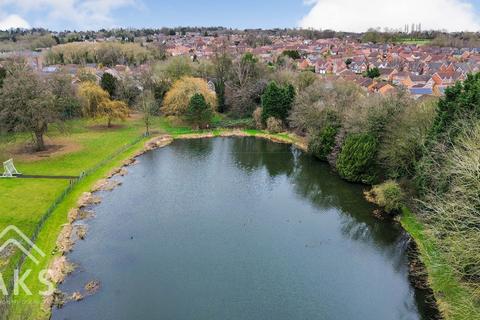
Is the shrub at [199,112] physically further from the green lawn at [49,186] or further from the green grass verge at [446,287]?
the green grass verge at [446,287]

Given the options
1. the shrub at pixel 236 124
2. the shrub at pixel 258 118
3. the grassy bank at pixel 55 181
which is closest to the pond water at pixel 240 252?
the grassy bank at pixel 55 181

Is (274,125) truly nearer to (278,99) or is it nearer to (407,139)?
(278,99)

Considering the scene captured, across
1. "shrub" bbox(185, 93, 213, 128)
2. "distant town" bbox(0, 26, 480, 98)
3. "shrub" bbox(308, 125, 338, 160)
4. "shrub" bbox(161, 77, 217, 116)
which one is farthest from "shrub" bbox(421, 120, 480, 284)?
"distant town" bbox(0, 26, 480, 98)

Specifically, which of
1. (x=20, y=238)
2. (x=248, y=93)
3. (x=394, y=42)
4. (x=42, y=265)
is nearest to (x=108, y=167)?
(x=20, y=238)

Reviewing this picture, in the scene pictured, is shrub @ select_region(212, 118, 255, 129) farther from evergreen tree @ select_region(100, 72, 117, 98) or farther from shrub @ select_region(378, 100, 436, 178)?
shrub @ select_region(378, 100, 436, 178)

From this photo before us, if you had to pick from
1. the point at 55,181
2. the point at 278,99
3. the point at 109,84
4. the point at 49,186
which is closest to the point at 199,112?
the point at 278,99

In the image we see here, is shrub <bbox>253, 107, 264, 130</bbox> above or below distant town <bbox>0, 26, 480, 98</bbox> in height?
below
